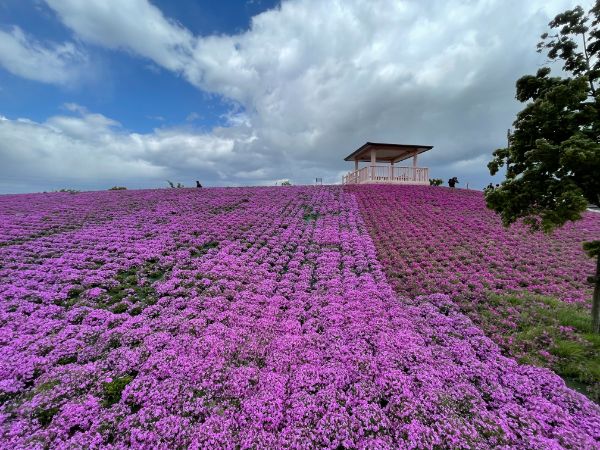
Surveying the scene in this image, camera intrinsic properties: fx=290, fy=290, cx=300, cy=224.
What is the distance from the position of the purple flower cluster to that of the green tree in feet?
12.6

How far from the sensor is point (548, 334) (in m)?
7.96

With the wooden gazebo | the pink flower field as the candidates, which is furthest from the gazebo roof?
the pink flower field

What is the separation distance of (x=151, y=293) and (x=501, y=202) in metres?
11.6

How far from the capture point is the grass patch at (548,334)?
21.9 feet

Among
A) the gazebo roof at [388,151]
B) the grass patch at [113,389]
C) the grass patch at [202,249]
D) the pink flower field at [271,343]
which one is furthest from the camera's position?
the gazebo roof at [388,151]

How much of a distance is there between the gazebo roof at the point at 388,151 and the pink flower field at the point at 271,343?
70.9ft

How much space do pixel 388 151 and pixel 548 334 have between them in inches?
1337

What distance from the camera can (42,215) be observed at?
843 inches

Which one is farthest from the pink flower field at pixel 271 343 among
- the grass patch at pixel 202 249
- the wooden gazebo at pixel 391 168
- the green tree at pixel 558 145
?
the wooden gazebo at pixel 391 168

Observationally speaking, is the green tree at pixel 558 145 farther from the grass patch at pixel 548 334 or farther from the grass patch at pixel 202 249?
the grass patch at pixel 202 249

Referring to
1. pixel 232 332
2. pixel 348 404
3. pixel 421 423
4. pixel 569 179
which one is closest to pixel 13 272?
pixel 232 332

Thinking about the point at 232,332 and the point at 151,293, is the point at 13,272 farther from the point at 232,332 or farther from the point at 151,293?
the point at 232,332

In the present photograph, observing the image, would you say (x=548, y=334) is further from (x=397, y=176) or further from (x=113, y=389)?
(x=397, y=176)

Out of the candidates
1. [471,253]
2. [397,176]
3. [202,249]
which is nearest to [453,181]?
[397,176]
